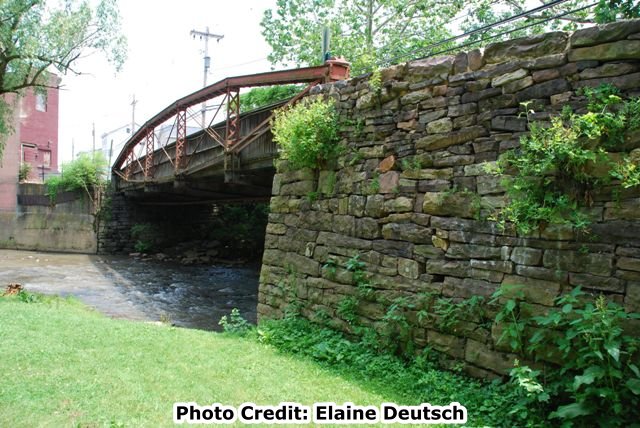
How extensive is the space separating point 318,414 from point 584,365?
1.85m

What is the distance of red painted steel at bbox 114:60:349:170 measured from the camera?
7.04 meters

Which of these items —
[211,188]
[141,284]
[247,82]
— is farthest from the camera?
[211,188]

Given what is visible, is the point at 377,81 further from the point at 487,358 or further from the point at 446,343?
the point at 487,358

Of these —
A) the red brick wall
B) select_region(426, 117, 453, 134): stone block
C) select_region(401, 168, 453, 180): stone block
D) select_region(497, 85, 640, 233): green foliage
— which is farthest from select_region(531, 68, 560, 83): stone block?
the red brick wall

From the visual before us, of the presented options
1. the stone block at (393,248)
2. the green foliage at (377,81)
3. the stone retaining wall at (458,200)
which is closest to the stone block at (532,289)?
the stone retaining wall at (458,200)

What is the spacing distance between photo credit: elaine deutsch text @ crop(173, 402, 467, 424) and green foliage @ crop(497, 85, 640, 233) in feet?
5.04

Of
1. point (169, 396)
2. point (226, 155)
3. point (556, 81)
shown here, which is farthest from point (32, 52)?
point (556, 81)

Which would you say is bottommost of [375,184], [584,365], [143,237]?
[143,237]

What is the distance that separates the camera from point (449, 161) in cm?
444

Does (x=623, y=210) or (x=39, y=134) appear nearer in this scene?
(x=623, y=210)

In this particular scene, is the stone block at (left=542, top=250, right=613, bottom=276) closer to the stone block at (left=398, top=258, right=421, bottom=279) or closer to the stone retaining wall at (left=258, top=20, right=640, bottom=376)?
the stone retaining wall at (left=258, top=20, right=640, bottom=376)

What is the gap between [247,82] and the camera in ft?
33.4

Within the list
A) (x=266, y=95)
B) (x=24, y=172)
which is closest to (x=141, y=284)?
(x=266, y=95)

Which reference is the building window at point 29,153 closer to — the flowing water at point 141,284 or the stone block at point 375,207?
the flowing water at point 141,284
